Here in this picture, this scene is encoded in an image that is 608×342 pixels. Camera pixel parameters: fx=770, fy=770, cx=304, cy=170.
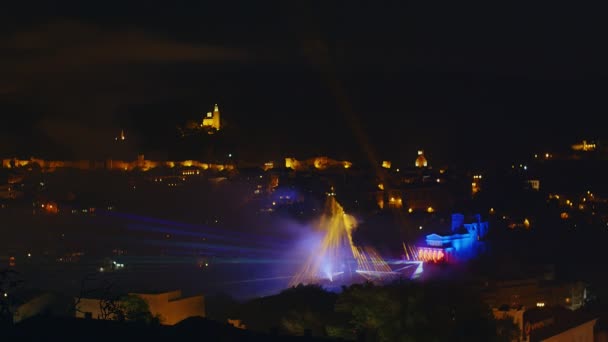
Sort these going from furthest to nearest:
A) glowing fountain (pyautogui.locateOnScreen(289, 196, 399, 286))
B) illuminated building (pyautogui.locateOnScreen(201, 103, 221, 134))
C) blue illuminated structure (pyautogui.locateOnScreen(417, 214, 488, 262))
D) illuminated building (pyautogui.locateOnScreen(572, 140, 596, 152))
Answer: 1. illuminated building (pyautogui.locateOnScreen(201, 103, 221, 134))
2. illuminated building (pyautogui.locateOnScreen(572, 140, 596, 152))
3. blue illuminated structure (pyautogui.locateOnScreen(417, 214, 488, 262))
4. glowing fountain (pyautogui.locateOnScreen(289, 196, 399, 286))

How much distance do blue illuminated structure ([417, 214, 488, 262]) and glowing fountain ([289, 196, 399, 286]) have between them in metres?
1.12

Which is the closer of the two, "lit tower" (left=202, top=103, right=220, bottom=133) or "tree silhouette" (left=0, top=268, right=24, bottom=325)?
"tree silhouette" (left=0, top=268, right=24, bottom=325)

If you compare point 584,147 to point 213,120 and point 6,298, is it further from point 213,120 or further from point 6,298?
point 6,298

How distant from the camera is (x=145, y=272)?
17.9 m

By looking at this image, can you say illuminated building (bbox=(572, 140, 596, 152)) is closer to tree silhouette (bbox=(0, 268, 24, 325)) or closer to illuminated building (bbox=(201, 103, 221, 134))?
illuminated building (bbox=(201, 103, 221, 134))

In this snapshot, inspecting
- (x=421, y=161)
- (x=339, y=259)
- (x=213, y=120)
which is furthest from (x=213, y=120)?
(x=339, y=259)

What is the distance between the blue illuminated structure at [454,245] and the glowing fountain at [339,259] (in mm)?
1121

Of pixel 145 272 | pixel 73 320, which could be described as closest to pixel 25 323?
pixel 73 320

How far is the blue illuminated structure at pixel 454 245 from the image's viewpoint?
1884 cm

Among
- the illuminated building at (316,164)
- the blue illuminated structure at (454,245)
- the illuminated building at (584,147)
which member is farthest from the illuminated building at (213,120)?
the blue illuminated structure at (454,245)

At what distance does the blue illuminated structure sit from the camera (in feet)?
61.8

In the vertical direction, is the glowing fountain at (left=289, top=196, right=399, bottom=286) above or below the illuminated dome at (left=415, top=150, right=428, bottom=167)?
below

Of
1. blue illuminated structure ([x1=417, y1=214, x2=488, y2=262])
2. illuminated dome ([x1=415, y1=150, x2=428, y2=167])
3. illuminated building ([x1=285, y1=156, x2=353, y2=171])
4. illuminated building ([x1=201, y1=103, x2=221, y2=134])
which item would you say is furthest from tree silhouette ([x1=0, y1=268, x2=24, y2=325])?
illuminated building ([x1=201, y1=103, x2=221, y2=134])

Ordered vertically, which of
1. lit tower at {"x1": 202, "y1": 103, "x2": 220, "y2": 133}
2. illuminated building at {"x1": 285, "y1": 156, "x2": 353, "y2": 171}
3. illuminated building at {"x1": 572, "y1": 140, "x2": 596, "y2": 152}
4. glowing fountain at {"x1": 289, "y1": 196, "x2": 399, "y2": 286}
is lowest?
glowing fountain at {"x1": 289, "y1": 196, "x2": 399, "y2": 286}
